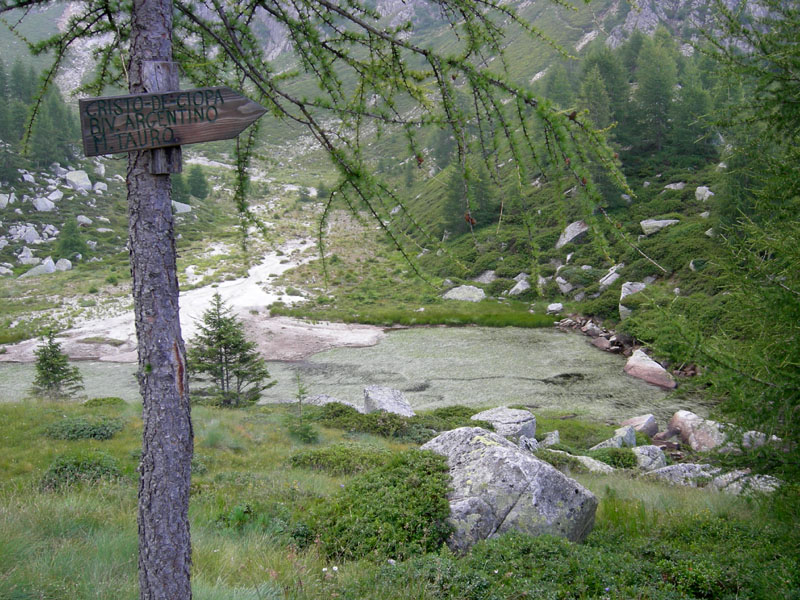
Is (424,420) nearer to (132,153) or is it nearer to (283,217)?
(132,153)

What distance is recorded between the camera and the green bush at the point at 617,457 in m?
12.6

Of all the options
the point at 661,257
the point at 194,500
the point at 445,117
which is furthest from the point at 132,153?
the point at 661,257

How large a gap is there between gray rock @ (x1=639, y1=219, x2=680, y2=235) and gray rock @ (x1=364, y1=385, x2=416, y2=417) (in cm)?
2528

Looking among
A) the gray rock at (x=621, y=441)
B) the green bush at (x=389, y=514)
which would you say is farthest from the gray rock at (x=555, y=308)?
the green bush at (x=389, y=514)

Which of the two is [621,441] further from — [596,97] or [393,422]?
[596,97]

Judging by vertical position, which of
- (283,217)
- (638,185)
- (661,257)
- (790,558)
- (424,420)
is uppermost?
(283,217)

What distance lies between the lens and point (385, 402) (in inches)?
677

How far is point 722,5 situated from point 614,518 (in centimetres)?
766

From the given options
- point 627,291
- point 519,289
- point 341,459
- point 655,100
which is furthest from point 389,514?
point 655,100

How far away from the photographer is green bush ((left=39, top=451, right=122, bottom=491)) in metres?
7.22

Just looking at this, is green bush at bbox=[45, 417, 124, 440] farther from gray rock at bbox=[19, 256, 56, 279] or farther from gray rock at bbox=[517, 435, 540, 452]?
gray rock at bbox=[19, 256, 56, 279]

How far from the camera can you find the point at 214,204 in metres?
75.7

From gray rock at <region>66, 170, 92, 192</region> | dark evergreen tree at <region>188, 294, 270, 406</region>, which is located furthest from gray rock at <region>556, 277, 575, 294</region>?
gray rock at <region>66, 170, 92, 192</region>

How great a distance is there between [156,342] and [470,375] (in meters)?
Result: 21.5
